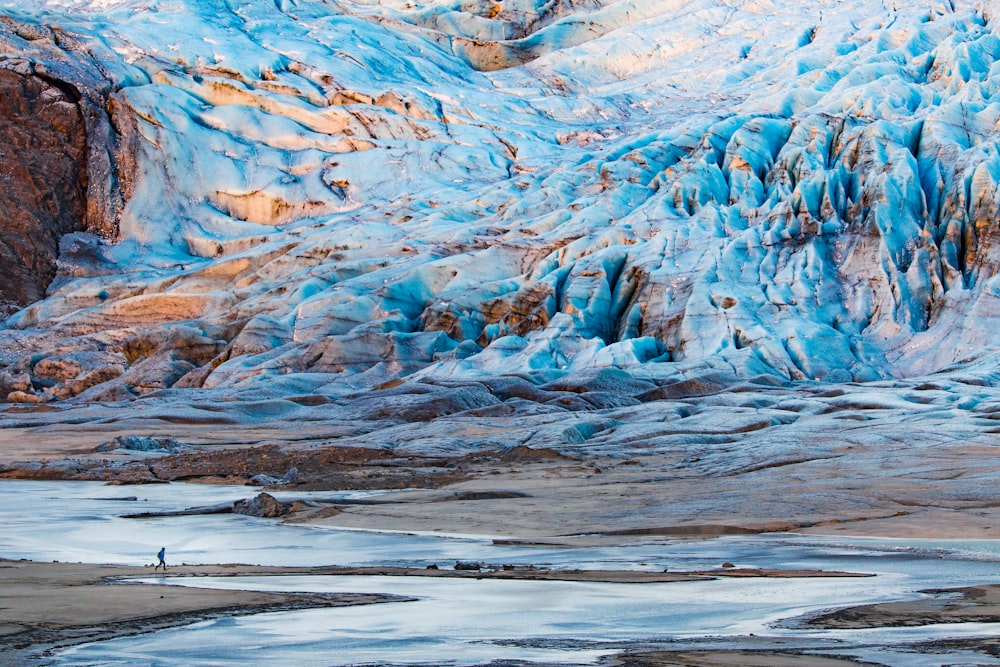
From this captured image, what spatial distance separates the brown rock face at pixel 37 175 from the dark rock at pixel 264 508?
33181mm

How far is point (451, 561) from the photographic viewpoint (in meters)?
7.53

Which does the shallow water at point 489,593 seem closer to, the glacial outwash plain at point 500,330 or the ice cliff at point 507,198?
the glacial outwash plain at point 500,330

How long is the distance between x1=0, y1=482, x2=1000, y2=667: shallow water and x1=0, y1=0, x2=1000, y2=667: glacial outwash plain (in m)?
0.04

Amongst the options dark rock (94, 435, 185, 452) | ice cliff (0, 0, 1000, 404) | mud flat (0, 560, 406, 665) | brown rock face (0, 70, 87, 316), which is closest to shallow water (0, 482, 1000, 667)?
mud flat (0, 560, 406, 665)

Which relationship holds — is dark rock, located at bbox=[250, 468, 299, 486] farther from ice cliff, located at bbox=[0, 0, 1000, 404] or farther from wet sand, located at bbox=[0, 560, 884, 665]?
ice cliff, located at bbox=[0, 0, 1000, 404]

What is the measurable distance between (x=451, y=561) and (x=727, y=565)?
184 centimetres

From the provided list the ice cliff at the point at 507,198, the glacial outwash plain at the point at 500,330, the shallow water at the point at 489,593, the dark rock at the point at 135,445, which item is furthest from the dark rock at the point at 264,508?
the ice cliff at the point at 507,198

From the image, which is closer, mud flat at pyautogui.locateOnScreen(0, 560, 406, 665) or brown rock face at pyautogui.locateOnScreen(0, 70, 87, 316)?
mud flat at pyautogui.locateOnScreen(0, 560, 406, 665)

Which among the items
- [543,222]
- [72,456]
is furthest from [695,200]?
[72,456]

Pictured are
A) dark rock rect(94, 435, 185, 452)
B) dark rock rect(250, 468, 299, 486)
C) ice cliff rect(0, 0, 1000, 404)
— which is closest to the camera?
dark rock rect(250, 468, 299, 486)

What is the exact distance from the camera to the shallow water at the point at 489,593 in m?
4.06

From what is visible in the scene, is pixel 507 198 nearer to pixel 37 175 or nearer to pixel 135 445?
pixel 37 175

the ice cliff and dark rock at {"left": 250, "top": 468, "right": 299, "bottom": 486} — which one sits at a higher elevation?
the ice cliff

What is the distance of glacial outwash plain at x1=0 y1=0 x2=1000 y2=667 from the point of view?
5.57 m
